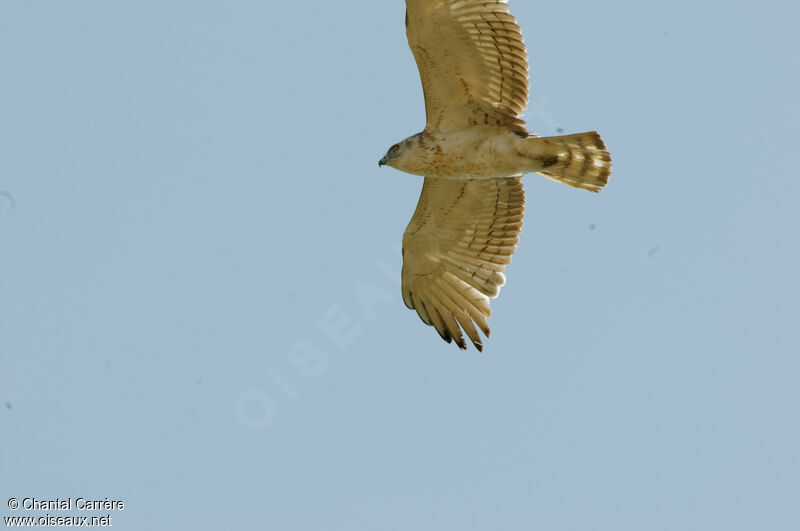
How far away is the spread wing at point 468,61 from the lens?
1179 centimetres

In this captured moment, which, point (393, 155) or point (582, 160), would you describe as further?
point (393, 155)

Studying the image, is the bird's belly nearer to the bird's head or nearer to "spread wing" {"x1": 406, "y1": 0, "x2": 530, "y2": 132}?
"spread wing" {"x1": 406, "y1": 0, "x2": 530, "y2": 132}

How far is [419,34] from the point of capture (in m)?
11.9

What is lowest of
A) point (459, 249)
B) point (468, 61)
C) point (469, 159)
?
point (459, 249)

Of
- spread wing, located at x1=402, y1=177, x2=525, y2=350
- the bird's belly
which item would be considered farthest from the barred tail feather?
spread wing, located at x1=402, y1=177, x2=525, y2=350

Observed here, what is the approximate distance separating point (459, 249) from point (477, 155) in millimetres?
1346

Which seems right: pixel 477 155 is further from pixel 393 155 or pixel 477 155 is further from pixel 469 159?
pixel 393 155

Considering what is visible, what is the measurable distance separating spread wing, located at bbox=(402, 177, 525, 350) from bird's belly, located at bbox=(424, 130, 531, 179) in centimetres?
55

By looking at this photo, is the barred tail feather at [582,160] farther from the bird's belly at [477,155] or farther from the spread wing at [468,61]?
the spread wing at [468,61]

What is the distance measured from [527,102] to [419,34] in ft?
4.26

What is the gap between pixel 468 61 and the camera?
1213cm

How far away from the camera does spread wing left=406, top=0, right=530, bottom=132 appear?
1179cm

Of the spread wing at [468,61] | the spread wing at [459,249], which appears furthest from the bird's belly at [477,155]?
the spread wing at [459,249]

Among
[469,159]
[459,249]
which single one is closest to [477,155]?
[469,159]
